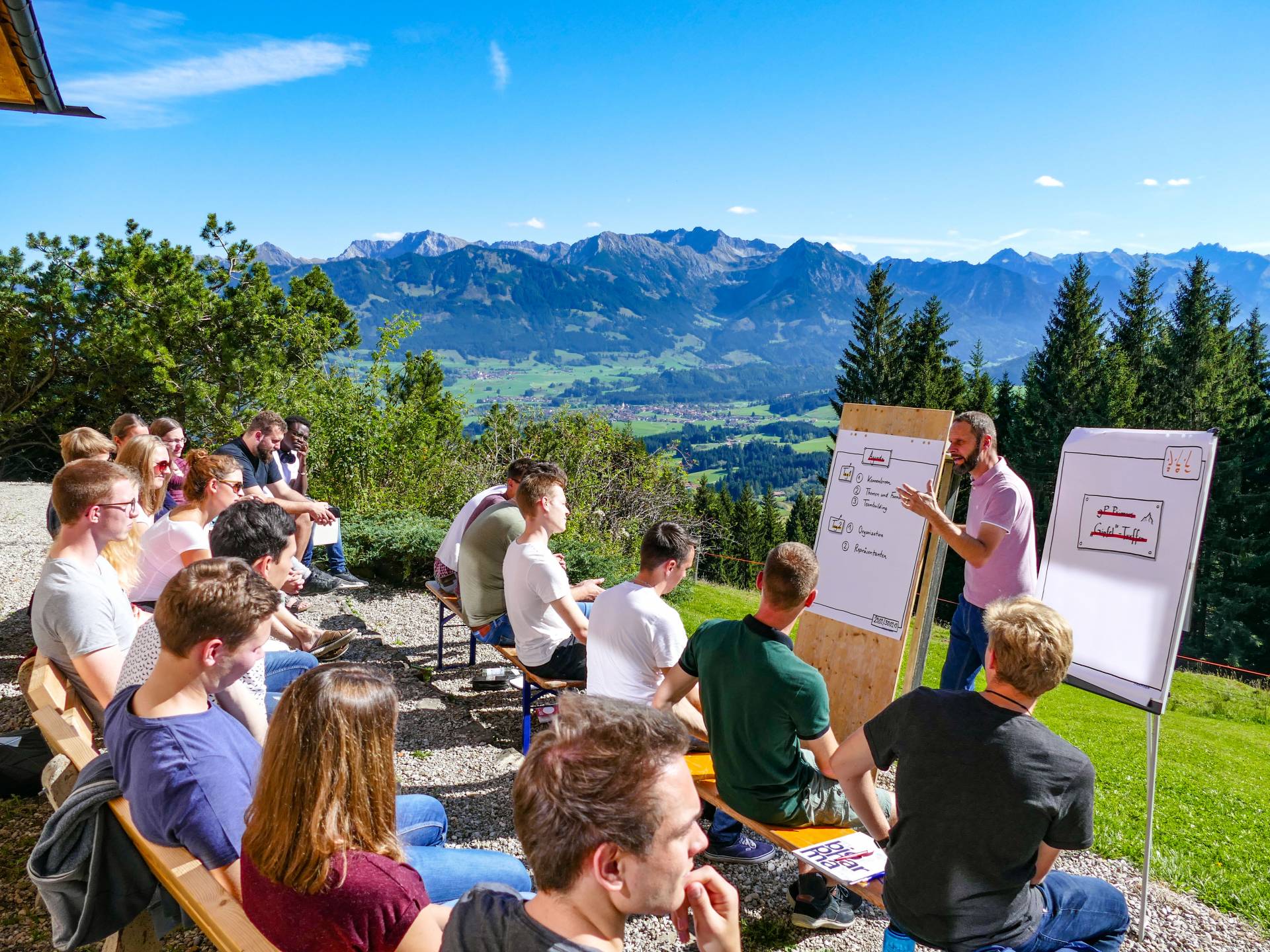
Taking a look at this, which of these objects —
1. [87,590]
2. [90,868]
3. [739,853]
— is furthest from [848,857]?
[87,590]

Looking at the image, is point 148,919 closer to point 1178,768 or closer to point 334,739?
point 334,739

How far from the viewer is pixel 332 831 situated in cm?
189

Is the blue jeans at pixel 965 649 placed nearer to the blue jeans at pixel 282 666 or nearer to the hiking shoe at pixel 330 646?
the blue jeans at pixel 282 666

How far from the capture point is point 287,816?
1884 mm

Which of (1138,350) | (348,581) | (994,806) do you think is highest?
(1138,350)

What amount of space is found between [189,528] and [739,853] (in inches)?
134

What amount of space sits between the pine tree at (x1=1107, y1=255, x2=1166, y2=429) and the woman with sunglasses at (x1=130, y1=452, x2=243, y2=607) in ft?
143

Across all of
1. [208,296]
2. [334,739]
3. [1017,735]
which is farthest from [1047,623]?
[208,296]

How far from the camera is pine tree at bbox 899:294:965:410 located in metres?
48.9

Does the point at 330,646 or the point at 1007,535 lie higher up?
the point at 1007,535

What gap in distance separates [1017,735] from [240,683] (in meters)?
2.80

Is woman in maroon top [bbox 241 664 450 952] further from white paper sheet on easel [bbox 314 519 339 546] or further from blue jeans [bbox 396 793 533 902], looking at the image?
white paper sheet on easel [bbox 314 519 339 546]

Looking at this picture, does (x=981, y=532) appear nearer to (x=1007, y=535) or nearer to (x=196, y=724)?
(x=1007, y=535)

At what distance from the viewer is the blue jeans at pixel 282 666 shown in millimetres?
4363
